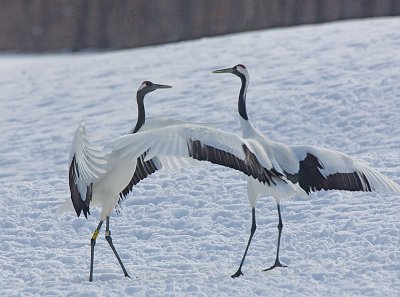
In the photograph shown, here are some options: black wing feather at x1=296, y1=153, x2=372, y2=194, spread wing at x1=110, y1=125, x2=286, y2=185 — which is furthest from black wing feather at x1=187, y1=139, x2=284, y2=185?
black wing feather at x1=296, y1=153, x2=372, y2=194

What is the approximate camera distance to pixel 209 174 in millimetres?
10820

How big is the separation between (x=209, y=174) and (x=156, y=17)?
6.16m

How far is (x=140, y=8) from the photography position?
16.6 metres

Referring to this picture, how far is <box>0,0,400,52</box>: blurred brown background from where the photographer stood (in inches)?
653

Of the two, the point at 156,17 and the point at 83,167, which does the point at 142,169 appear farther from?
the point at 156,17

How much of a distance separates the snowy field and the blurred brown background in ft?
1.19

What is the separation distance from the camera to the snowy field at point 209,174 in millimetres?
8148

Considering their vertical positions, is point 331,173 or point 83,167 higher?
point 83,167

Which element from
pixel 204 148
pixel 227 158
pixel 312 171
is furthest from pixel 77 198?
pixel 312 171

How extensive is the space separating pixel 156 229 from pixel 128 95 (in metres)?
4.76

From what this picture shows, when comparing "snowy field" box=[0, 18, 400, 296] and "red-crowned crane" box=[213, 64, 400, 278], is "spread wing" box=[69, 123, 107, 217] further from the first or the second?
"red-crowned crane" box=[213, 64, 400, 278]

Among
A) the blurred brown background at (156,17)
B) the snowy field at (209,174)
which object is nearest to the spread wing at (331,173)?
the snowy field at (209,174)

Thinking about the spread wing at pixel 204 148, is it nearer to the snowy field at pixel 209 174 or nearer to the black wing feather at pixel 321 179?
Result: the black wing feather at pixel 321 179

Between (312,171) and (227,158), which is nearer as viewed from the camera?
(227,158)
